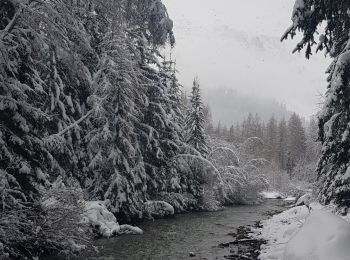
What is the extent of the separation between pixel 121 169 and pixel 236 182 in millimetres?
22580

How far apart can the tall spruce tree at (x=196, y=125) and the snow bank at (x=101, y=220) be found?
1670cm

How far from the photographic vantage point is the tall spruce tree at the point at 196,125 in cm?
3475

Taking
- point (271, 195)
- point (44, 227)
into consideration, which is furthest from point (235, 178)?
point (44, 227)

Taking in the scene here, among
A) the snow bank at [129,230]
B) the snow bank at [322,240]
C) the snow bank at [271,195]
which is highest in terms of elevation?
the snow bank at [322,240]

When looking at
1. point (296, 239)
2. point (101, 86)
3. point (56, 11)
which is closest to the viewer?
point (56, 11)

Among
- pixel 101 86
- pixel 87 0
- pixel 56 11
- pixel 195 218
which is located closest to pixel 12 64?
pixel 56 11

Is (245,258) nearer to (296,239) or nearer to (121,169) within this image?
(296,239)

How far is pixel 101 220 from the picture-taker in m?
18.1

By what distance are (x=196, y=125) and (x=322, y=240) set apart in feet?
88.2

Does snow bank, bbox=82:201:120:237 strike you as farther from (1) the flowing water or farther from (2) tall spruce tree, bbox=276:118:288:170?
(2) tall spruce tree, bbox=276:118:288:170

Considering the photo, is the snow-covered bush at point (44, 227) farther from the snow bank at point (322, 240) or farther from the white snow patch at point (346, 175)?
the white snow patch at point (346, 175)

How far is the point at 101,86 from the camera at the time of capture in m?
21.5

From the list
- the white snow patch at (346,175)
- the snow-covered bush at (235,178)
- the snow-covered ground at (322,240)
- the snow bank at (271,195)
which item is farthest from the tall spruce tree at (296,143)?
the white snow patch at (346,175)

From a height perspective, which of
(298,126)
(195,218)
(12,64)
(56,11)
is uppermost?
(298,126)
